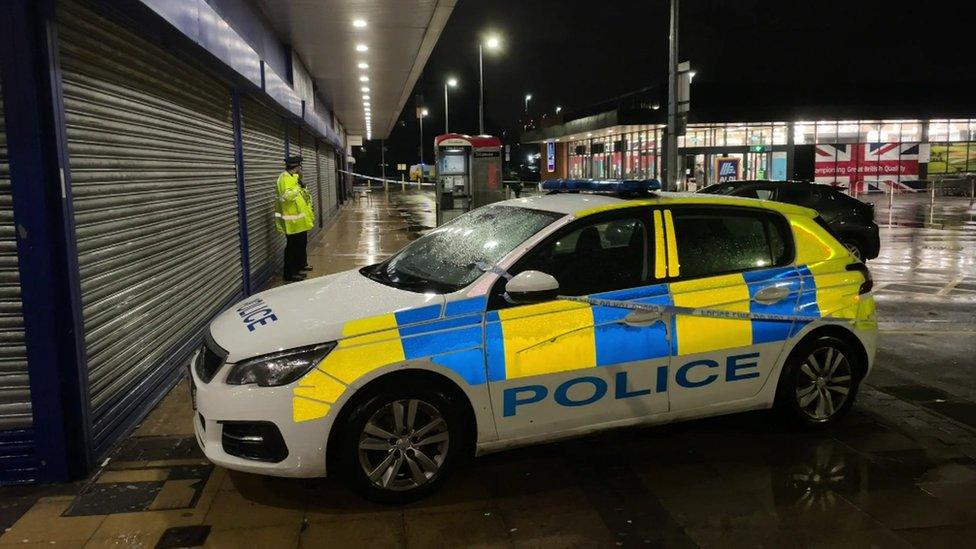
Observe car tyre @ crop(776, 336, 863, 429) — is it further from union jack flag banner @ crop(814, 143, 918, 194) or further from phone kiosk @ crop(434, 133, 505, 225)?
union jack flag banner @ crop(814, 143, 918, 194)

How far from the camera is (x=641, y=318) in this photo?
4.33 m

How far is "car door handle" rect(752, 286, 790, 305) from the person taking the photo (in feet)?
15.4

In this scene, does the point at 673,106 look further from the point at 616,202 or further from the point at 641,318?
the point at 641,318

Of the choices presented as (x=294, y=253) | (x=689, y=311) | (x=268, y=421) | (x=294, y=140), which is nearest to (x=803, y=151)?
(x=294, y=140)

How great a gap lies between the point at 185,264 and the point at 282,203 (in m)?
3.93

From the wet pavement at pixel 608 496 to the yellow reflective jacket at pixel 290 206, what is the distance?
17.1 feet

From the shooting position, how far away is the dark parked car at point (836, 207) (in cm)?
1308

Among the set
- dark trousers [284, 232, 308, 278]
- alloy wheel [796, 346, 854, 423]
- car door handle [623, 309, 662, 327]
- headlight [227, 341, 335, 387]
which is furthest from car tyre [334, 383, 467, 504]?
dark trousers [284, 232, 308, 278]

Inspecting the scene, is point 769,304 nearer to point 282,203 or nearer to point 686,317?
point 686,317

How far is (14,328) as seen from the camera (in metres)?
4.14

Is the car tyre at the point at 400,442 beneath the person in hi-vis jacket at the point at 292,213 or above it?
beneath

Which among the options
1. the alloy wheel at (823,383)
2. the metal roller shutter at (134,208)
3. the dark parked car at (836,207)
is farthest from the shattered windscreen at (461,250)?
the dark parked car at (836,207)

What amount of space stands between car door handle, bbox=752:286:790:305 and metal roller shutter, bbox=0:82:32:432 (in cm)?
416

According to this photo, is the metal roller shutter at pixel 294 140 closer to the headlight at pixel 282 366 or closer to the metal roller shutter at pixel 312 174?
the metal roller shutter at pixel 312 174
